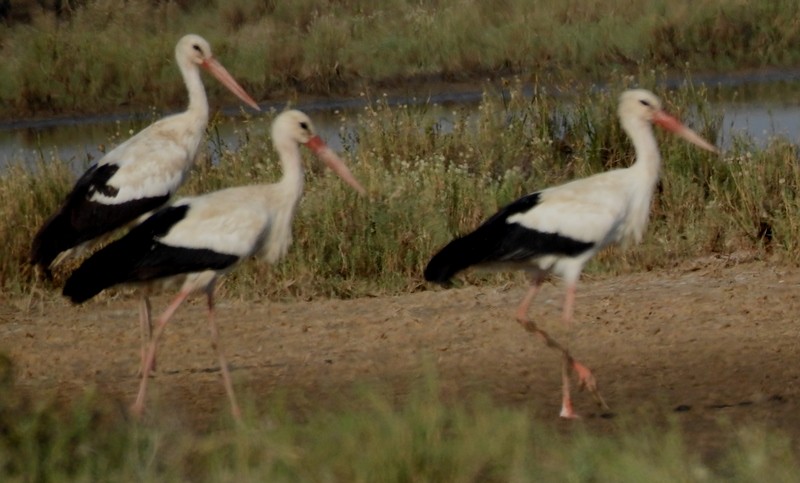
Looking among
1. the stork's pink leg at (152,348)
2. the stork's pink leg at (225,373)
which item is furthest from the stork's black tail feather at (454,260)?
the stork's pink leg at (152,348)

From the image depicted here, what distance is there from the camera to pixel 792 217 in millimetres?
9539

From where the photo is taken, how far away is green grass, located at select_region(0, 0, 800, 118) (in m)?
20.0

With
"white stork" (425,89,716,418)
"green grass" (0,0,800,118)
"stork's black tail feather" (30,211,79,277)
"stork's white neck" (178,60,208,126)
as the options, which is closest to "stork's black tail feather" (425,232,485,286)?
"white stork" (425,89,716,418)

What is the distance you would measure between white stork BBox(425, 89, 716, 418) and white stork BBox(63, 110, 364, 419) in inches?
28.8

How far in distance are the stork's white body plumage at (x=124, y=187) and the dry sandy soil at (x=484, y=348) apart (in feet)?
1.84

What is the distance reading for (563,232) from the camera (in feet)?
24.2

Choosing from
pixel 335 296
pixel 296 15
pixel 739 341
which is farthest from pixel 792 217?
pixel 296 15

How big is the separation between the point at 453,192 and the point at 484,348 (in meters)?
A: 2.50

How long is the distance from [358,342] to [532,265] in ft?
3.93

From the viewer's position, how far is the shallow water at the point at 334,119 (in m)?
15.4

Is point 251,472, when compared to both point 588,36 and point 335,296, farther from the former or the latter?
point 588,36

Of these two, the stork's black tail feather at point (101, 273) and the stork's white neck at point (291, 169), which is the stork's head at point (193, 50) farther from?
the stork's black tail feather at point (101, 273)

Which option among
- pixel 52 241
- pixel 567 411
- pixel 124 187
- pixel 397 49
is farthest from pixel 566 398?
pixel 397 49

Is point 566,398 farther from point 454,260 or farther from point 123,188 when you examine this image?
point 123,188
